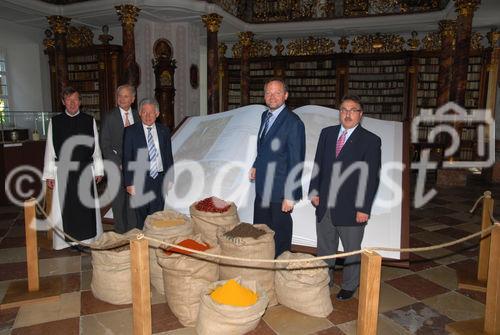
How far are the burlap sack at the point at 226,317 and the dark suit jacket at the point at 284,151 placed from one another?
759 mm

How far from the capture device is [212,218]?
2.72 meters

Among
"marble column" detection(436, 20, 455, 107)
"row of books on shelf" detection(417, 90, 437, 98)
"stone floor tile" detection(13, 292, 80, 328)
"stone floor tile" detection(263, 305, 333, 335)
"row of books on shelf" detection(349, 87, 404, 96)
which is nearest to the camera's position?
"stone floor tile" detection(263, 305, 333, 335)

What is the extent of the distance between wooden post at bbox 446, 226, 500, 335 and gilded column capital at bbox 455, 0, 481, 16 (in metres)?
6.15

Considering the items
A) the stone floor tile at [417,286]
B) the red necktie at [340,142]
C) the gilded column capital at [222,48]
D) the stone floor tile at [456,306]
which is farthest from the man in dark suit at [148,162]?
the gilded column capital at [222,48]

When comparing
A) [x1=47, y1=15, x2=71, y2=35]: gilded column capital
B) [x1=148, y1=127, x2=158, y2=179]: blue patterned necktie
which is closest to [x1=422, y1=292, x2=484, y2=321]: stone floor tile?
[x1=148, y1=127, x2=158, y2=179]: blue patterned necktie

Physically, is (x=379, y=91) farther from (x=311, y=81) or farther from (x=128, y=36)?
(x=128, y=36)

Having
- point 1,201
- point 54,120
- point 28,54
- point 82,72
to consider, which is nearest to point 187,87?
→ point 82,72

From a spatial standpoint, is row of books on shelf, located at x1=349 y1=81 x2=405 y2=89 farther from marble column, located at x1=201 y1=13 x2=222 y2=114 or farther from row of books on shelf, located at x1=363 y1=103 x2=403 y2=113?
marble column, located at x1=201 y1=13 x2=222 y2=114

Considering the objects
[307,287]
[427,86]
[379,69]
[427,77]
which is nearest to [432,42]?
[427,77]

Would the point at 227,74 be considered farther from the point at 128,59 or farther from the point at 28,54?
the point at 28,54

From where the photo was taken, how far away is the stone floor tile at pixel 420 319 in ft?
7.62

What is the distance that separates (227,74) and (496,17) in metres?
6.97

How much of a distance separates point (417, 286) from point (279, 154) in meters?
1.54

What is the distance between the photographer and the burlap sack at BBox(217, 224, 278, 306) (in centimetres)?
235
